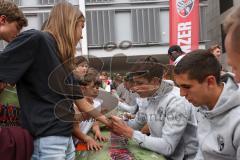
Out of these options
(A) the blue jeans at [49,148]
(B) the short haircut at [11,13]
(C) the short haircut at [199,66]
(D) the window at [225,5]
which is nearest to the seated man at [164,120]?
(C) the short haircut at [199,66]

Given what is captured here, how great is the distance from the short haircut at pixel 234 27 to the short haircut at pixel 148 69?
1622mm

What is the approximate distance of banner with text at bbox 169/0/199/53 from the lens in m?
9.65

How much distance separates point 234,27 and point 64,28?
1.07 meters

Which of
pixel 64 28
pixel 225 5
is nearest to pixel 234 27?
pixel 64 28

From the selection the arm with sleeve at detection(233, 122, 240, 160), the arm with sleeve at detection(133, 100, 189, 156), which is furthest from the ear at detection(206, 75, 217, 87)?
the arm with sleeve at detection(133, 100, 189, 156)

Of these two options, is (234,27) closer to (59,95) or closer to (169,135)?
(59,95)

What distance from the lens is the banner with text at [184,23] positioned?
9.65 m

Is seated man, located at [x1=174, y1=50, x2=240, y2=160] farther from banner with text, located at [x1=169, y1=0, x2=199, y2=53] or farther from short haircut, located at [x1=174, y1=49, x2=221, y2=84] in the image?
banner with text, located at [x1=169, y1=0, x2=199, y2=53]

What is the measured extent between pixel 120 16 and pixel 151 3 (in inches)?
64.7

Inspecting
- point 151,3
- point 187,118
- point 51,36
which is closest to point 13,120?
point 51,36

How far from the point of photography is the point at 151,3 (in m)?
18.2

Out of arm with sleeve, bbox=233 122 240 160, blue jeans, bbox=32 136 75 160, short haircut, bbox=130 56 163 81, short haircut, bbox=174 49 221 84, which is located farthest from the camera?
short haircut, bbox=130 56 163 81

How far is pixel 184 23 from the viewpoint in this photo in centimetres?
1009

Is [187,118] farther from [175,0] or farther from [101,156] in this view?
[175,0]
